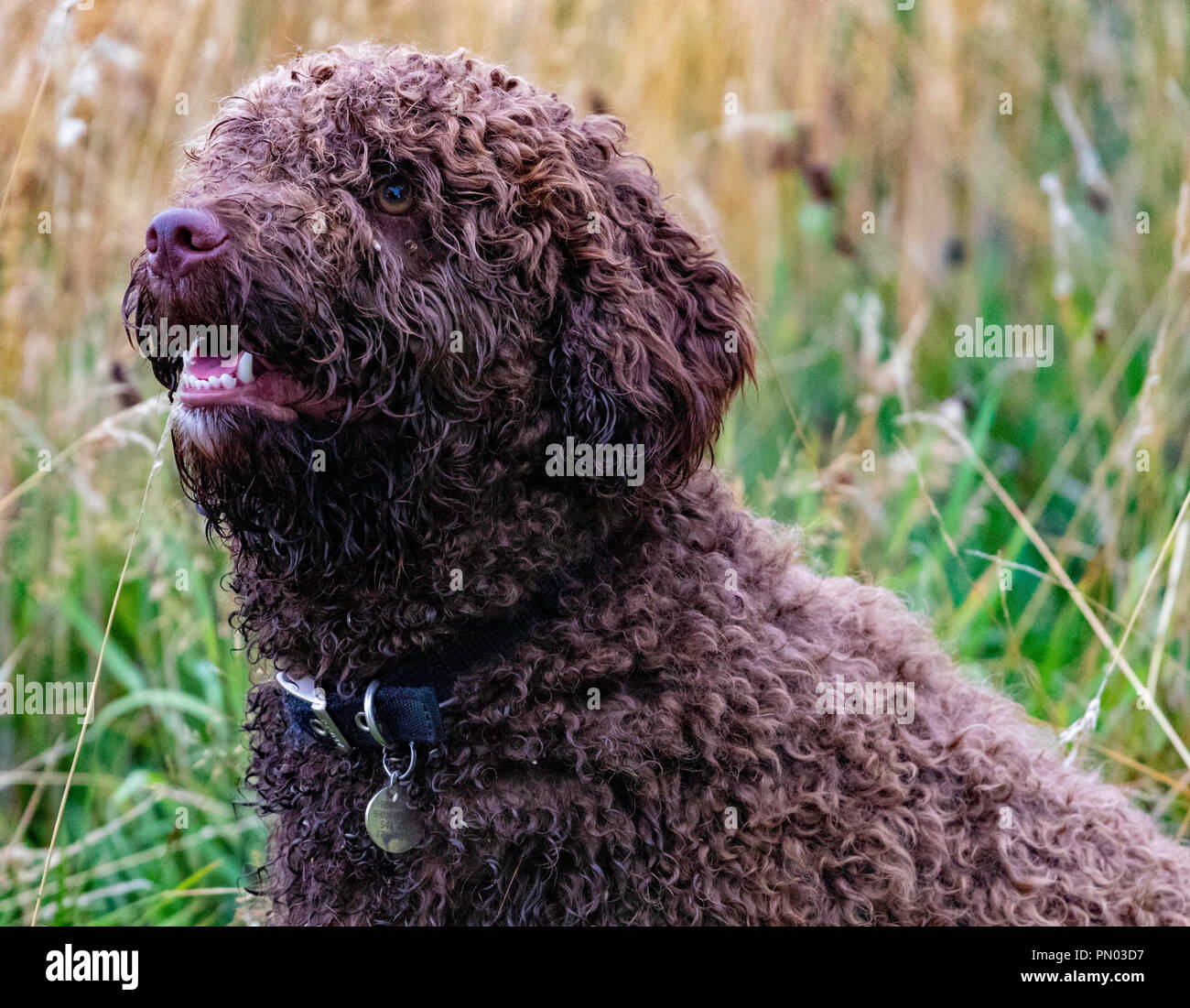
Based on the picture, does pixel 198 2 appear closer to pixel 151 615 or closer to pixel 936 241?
pixel 151 615

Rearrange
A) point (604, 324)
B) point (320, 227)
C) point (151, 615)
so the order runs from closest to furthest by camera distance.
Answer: point (320, 227)
point (604, 324)
point (151, 615)

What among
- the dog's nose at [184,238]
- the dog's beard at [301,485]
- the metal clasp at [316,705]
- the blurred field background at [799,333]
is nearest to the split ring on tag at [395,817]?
the metal clasp at [316,705]

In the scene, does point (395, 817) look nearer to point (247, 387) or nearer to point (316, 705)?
point (316, 705)

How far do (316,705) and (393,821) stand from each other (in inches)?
9.5

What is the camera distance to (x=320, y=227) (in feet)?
6.75

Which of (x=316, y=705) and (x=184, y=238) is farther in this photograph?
(x=316, y=705)

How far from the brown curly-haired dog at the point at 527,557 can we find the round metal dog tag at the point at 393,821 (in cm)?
3

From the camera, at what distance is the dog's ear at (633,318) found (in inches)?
86.4

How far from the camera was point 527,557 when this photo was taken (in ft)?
7.27

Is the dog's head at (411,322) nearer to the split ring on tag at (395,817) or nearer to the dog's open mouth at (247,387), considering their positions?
the dog's open mouth at (247,387)

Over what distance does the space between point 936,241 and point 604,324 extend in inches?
108

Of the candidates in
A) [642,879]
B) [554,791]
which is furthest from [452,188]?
[642,879]

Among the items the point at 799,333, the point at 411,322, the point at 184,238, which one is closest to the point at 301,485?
the point at 411,322

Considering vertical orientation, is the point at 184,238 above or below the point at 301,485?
above
